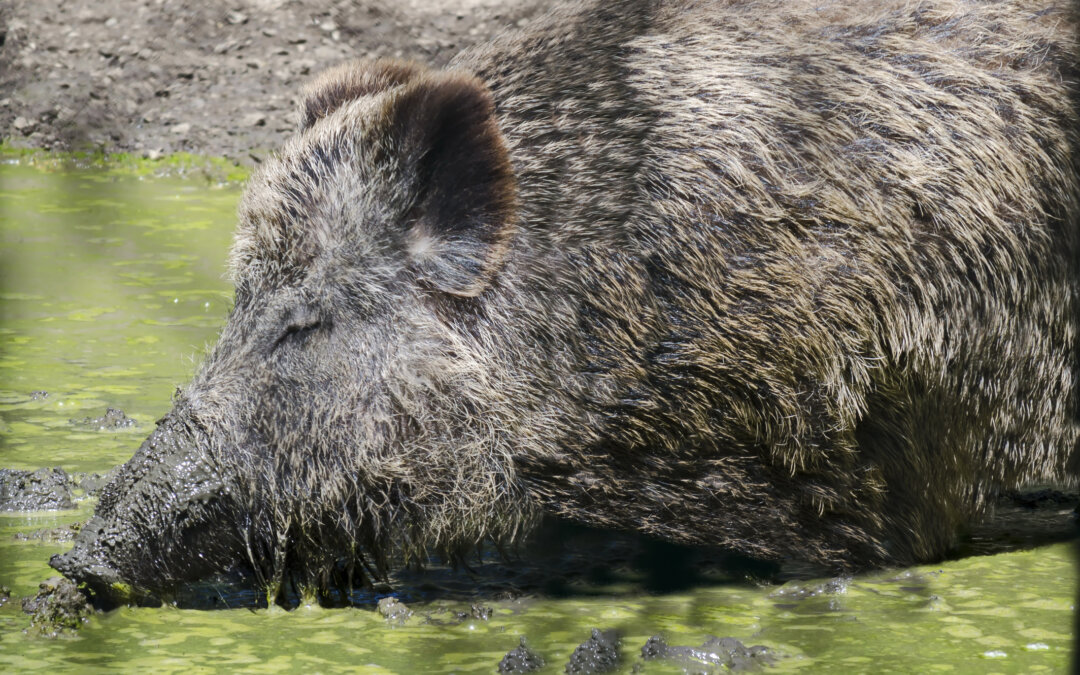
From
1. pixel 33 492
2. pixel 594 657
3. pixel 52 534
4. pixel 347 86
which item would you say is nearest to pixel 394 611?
pixel 594 657

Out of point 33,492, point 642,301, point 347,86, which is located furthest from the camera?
point 33,492

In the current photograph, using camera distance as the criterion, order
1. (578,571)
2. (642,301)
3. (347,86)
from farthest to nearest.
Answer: (347,86)
(578,571)
(642,301)

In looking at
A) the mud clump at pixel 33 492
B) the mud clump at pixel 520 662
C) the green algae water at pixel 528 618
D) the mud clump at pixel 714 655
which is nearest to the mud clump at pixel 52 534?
the green algae water at pixel 528 618

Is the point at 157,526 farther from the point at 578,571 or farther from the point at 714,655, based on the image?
the point at 714,655

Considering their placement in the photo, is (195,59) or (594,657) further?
(195,59)

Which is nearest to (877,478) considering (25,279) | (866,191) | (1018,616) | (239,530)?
(1018,616)

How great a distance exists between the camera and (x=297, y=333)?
3.82 meters

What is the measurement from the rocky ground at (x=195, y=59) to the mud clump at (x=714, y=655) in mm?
7397

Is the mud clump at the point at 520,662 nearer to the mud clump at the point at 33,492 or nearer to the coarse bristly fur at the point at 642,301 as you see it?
the coarse bristly fur at the point at 642,301

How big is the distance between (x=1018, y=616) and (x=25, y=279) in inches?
207

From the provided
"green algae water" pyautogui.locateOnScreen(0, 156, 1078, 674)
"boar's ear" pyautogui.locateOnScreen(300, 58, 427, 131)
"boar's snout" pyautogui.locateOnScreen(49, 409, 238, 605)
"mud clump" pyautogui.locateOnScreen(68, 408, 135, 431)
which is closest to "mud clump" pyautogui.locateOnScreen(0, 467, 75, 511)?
"green algae water" pyautogui.locateOnScreen(0, 156, 1078, 674)

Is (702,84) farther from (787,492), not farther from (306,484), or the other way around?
(306,484)

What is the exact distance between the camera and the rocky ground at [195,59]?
1041cm

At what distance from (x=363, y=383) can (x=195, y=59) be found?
25.2 ft
